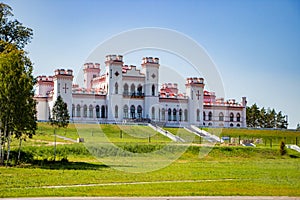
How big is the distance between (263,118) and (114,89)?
39.9 metres

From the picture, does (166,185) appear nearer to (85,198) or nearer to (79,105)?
(85,198)

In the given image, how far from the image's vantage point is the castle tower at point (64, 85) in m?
76.3

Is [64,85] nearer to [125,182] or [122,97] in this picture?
[122,97]

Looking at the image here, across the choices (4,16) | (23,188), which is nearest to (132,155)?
(4,16)

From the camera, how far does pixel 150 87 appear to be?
83.5 metres

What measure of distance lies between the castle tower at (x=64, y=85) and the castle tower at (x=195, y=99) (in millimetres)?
21118

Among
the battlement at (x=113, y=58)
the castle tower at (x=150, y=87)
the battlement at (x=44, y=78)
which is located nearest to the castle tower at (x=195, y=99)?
the castle tower at (x=150, y=87)

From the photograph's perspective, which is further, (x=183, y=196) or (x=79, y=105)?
(x=79, y=105)

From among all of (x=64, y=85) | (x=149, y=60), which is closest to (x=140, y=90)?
(x=149, y=60)

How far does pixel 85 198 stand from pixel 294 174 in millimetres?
15212

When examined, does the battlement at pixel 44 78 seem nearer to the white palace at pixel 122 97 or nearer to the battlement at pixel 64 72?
the white palace at pixel 122 97

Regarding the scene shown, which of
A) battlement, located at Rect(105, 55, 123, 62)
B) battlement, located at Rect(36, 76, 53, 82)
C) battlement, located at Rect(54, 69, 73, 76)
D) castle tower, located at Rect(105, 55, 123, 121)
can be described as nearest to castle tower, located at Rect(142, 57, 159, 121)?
castle tower, located at Rect(105, 55, 123, 121)

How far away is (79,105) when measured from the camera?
78.3m

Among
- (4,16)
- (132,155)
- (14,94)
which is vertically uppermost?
(4,16)
